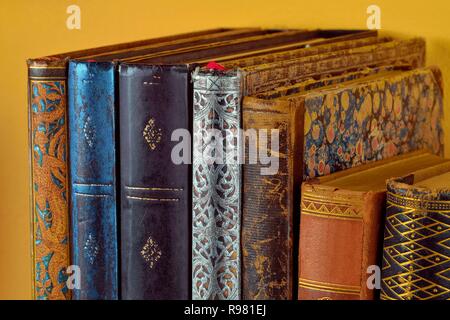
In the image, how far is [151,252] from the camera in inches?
33.7

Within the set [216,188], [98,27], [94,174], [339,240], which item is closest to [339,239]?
[339,240]

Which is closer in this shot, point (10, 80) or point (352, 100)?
point (352, 100)

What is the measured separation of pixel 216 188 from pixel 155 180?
0.05 metres

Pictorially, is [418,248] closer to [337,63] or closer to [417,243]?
[417,243]

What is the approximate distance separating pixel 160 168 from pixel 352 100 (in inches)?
6.9

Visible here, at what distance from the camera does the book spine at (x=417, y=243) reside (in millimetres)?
732

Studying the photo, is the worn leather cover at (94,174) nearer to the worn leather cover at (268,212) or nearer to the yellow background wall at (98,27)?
the worn leather cover at (268,212)

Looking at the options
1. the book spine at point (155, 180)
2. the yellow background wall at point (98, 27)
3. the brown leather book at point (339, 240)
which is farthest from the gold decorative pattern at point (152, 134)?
the yellow background wall at point (98, 27)

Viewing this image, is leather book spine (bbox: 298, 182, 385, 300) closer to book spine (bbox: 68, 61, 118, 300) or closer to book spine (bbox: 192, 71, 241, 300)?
book spine (bbox: 192, 71, 241, 300)

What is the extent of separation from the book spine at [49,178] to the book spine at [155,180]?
5 centimetres

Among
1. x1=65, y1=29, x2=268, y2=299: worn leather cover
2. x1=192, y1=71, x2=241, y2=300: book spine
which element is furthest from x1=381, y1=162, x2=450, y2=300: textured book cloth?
x1=65, y1=29, x2=268, y2=299: worn leather cover

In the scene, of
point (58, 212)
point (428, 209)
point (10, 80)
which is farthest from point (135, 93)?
point (10, 80)

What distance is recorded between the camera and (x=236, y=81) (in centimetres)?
82
